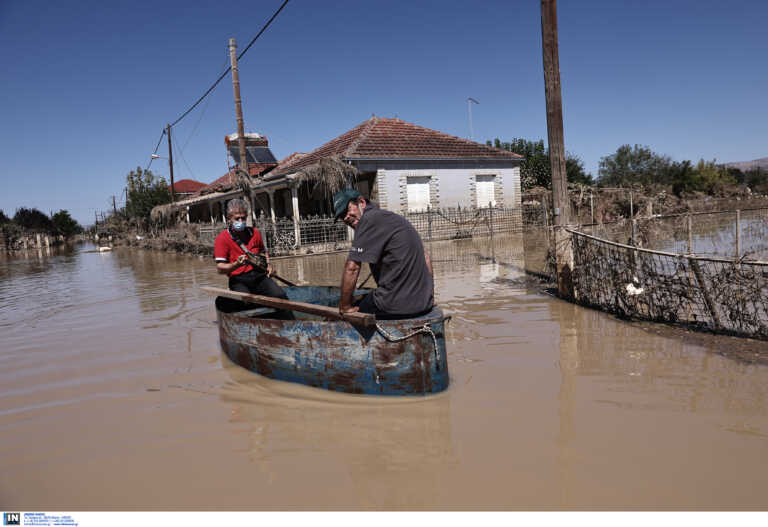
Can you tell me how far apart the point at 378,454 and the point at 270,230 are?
1683 cm

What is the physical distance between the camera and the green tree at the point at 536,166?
37906mm

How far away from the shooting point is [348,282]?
12.8 ft

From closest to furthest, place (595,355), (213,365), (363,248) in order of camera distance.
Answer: (363,248)
(595,355)
(213,365)

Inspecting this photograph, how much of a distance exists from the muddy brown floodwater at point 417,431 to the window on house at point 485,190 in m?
19.0

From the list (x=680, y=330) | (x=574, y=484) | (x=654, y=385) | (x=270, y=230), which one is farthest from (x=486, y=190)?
(x=574, y=484)

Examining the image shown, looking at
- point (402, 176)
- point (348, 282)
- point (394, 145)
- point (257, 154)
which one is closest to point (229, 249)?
point (348, 282)

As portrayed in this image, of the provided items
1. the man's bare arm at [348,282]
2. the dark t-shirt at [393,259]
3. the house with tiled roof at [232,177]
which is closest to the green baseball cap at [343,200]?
the dark t-shirt at [393,259]

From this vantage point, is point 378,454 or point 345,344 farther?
point 345,344

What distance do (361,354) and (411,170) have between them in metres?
19.6

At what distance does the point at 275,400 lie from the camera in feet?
14.1

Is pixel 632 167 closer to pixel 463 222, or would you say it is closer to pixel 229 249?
pixel 463 222

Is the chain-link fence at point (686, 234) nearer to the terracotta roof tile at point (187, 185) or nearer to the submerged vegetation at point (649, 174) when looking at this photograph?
the submerged vegetation at point (649, 174)
